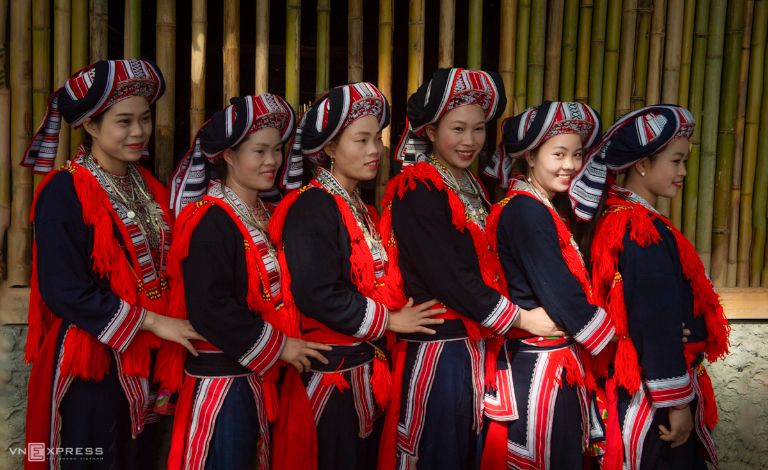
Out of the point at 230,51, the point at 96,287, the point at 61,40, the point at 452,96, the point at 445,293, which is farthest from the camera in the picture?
the point at 230,51

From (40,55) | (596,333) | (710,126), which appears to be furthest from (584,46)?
(40,55)

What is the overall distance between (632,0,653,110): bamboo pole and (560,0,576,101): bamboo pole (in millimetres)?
315

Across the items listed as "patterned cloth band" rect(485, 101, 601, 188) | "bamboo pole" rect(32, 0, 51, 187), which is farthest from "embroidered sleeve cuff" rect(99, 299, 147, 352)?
"patterned cloth band" rect(485, 101, 601, 188)

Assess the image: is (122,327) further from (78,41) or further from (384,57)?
(384,57)

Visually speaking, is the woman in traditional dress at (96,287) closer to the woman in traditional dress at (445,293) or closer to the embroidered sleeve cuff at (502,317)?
the woman in traditional dress at (445,293)

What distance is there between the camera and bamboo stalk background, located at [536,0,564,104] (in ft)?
10.4

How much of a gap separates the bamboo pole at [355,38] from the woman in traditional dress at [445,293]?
1.97 feet

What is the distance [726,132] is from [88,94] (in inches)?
131

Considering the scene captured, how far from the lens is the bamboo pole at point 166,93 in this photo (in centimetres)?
287

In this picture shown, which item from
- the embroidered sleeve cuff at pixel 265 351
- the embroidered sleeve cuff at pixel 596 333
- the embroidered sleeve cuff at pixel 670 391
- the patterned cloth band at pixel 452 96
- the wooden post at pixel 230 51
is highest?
the wooden post at pixel 230 51

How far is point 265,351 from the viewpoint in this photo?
2258 millimetres

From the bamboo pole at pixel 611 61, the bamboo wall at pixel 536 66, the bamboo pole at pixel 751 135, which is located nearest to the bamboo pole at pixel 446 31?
the bamboo wall at pixel 536 66

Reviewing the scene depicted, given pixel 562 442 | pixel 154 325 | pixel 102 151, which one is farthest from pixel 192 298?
pixel 562 442

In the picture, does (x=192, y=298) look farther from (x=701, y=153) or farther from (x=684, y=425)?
(x=701, y=153)
